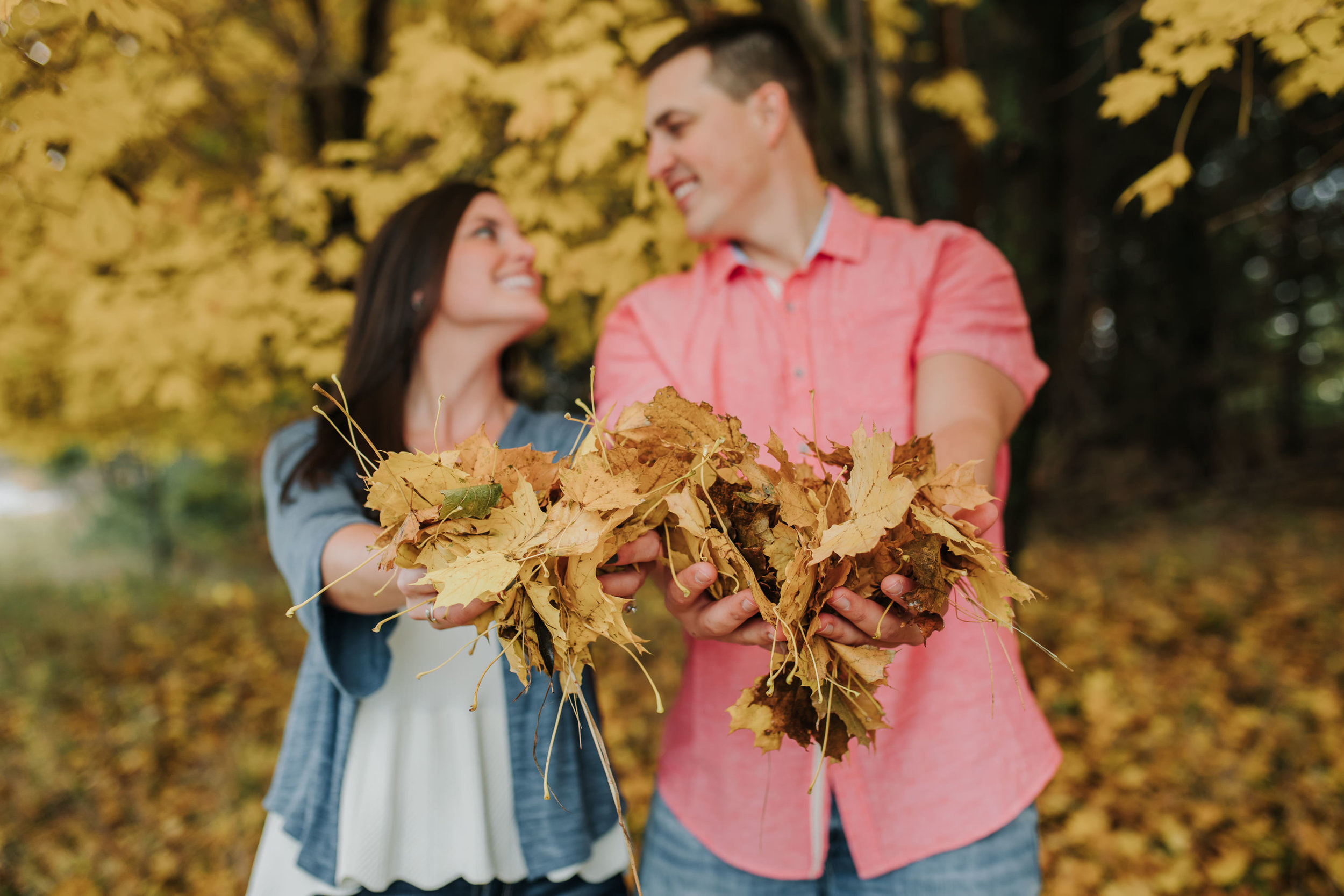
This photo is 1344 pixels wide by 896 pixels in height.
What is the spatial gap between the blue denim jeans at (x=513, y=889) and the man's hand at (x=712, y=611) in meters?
0.74

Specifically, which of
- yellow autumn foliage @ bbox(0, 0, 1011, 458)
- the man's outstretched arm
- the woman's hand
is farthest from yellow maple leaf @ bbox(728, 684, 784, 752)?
yellow autumn foliage @ bbox(0, 0, 1011, 458)

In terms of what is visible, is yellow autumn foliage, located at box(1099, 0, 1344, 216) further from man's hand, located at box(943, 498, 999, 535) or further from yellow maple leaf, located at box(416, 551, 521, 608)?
yellow maple leaf, located at box(416, 551, 521, 608)

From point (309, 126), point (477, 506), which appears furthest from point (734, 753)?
point (309, 126)

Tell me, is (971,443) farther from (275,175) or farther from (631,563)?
(275,175)

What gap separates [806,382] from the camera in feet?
5.00

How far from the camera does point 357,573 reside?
1245 millimetres

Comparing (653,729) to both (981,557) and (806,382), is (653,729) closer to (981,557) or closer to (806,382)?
(806,382)

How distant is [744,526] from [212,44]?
3551 mm

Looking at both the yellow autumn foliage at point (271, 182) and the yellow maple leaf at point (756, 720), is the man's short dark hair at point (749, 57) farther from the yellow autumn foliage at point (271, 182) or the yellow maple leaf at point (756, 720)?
the yellow maple leaf at point (756, 720)

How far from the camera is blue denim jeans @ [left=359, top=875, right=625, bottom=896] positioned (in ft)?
4.74

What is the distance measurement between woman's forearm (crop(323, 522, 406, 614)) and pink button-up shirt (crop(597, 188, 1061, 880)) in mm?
628

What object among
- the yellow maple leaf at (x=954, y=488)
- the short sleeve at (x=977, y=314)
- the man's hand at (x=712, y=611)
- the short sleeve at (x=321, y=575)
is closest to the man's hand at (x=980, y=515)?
the yellow maple leaf at (x=954, y=488)

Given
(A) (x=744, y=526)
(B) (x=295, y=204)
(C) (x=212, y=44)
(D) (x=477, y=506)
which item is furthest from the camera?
(C) (x=212, y=44)

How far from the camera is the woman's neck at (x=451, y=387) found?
179cm
